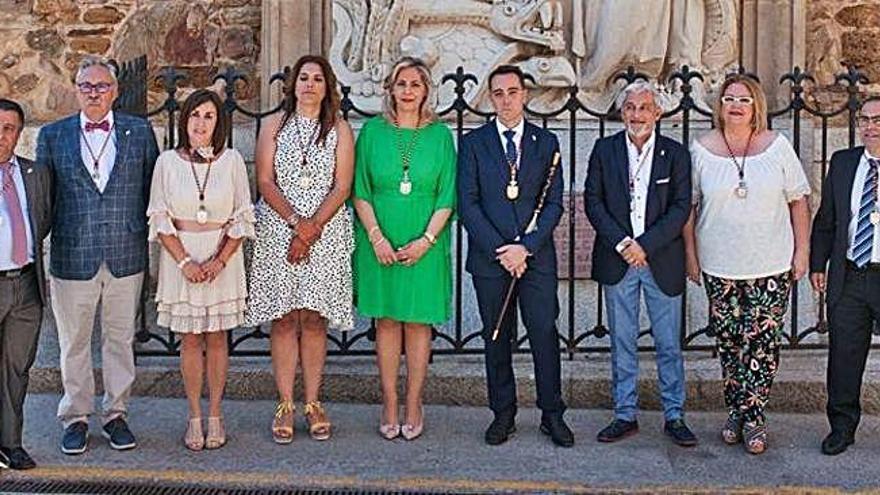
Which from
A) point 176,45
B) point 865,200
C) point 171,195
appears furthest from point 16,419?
point 176,45

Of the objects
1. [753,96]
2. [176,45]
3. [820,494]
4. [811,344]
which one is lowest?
[820,494]

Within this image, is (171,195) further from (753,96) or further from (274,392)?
(753,96)

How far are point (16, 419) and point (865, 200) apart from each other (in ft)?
11.8

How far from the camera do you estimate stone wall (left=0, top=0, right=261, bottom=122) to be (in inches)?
324

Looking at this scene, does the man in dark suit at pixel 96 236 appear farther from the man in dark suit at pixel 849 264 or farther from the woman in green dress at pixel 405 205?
the man in dark suit at pixel 849 264

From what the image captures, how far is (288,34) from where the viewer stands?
25.4ft

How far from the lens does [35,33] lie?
335 inches

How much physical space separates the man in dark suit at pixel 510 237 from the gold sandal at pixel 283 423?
2.86ft

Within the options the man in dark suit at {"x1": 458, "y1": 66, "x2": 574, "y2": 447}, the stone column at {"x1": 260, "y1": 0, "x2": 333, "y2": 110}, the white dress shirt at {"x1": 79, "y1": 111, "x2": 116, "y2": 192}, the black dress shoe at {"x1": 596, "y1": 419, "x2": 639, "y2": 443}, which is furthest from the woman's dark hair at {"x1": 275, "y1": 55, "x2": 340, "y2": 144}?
the stone column at {"x1": 260, "y1": 0, "x2": 333, "y2": 110}

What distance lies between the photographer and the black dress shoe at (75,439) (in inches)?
175

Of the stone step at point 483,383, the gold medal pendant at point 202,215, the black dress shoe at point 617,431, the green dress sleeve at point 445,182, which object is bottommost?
the black dress shoe at point 617,431

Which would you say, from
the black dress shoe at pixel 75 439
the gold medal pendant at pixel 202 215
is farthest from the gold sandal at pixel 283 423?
the gold medal pendant at pixel 202 215

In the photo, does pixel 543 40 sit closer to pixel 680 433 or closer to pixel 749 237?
pixel 749 237

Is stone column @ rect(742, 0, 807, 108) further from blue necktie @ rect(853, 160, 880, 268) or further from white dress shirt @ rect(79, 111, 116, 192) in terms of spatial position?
white dress shirt @ rect(79, 111, 116, 192)
